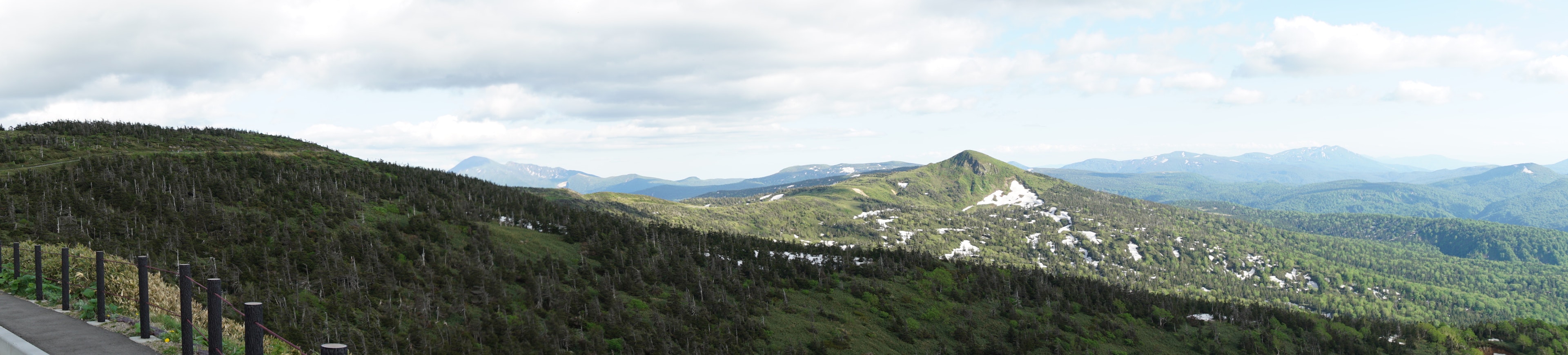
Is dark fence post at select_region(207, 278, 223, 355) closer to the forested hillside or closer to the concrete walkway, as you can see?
the concrete walkway

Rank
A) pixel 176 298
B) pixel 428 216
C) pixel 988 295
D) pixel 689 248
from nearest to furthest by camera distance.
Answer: pixel 176 298
pixel 428 216
pixel 689 248
pixel 988 295

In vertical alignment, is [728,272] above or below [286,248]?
below

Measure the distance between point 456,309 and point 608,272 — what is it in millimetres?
37646

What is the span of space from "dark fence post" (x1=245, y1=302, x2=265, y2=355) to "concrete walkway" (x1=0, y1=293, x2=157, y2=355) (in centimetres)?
749

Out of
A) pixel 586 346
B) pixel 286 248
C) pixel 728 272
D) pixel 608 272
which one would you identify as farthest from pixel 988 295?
pixel 286 248

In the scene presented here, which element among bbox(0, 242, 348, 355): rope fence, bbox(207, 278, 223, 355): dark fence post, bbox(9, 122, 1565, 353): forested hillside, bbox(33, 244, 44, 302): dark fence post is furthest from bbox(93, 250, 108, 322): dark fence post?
bbox(9, 122, 1565, 353): forested hillside

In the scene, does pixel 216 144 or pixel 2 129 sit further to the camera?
pixel 216 144

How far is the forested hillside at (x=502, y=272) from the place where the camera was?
68.2 m

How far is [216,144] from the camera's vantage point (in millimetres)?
125375

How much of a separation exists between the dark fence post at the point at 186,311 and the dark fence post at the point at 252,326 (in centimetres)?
413

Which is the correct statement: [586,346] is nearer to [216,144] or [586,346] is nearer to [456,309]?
[456,309]

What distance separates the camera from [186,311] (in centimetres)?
→ 1591

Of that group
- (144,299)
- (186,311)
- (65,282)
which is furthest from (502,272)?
(186,311)

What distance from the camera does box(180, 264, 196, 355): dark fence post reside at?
15.5 meters
